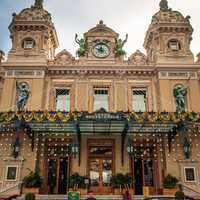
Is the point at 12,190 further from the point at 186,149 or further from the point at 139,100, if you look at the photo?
the point at 186,149

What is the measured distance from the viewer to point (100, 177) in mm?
19500

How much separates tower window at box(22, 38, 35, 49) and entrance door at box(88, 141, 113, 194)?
31.4 ft

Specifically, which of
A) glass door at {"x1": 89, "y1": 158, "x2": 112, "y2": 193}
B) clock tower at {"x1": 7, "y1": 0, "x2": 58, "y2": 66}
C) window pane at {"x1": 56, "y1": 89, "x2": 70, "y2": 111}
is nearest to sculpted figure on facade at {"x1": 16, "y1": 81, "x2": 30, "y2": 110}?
clock tower at {"x1": 7, "y1": 0, "x2": 58, "y2": 66}

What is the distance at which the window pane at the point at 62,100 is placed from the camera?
21.3 meters

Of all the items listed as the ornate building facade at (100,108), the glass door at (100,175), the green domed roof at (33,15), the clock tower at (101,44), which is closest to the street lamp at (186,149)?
→ the ornate building facade at (100,108)

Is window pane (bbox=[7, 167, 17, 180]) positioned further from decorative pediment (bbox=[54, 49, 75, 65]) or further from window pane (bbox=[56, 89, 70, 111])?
decorative pediment (bbox=[54, 49, 75, 65])

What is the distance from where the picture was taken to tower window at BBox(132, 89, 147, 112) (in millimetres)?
21312

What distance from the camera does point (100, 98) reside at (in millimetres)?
21531

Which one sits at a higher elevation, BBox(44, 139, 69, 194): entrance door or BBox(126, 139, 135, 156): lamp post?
BBox(126, 139, 135, 156): lamp post

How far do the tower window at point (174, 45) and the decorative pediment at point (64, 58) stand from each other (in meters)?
7.99

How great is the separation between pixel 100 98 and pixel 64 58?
452cm

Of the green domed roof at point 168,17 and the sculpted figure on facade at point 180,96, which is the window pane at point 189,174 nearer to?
the sculpted figure on facade at point 180,96

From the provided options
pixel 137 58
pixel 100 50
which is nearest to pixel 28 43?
pixel 100 50

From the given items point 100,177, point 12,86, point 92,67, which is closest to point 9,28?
point 12,86
